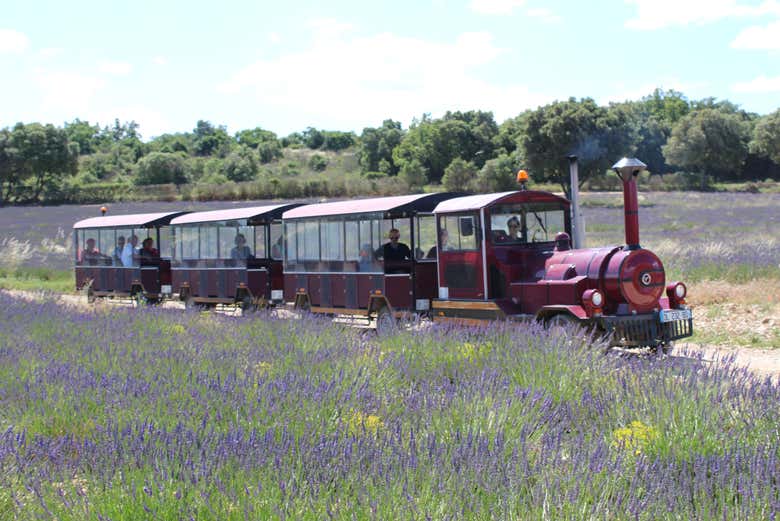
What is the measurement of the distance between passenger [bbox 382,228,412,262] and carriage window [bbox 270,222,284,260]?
13.8ft

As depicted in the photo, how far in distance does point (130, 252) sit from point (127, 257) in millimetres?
160

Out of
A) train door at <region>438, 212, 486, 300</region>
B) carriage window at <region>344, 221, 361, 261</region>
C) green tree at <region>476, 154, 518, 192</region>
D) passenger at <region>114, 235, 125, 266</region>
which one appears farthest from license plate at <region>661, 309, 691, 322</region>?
green tree at <region>476, 154, 518, 192</region>

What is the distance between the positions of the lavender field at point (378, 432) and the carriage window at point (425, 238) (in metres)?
5.27

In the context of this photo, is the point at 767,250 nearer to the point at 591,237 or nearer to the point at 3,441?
the point at 591,237

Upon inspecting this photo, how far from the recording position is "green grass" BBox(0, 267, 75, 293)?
1113 inches

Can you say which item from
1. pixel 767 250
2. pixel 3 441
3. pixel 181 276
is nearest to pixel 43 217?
pixel 181 276

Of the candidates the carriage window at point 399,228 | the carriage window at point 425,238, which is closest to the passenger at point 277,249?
the carriage window at point 399,228

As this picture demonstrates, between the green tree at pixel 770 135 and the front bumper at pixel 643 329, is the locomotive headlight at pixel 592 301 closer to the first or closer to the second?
the front bumper at pixel 643 329

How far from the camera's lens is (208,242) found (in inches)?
794

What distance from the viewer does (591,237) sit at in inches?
1192

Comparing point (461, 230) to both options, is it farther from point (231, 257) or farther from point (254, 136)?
point (254, 136)

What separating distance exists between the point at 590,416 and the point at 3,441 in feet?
12.3

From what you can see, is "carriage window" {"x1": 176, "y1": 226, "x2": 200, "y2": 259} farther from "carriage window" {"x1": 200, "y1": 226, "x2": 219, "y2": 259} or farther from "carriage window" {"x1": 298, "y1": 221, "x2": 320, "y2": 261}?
"carriage window" {"x1": 298, "y1": 221, "x2": 320, "y2": 261}

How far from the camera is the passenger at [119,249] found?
2345 cm
